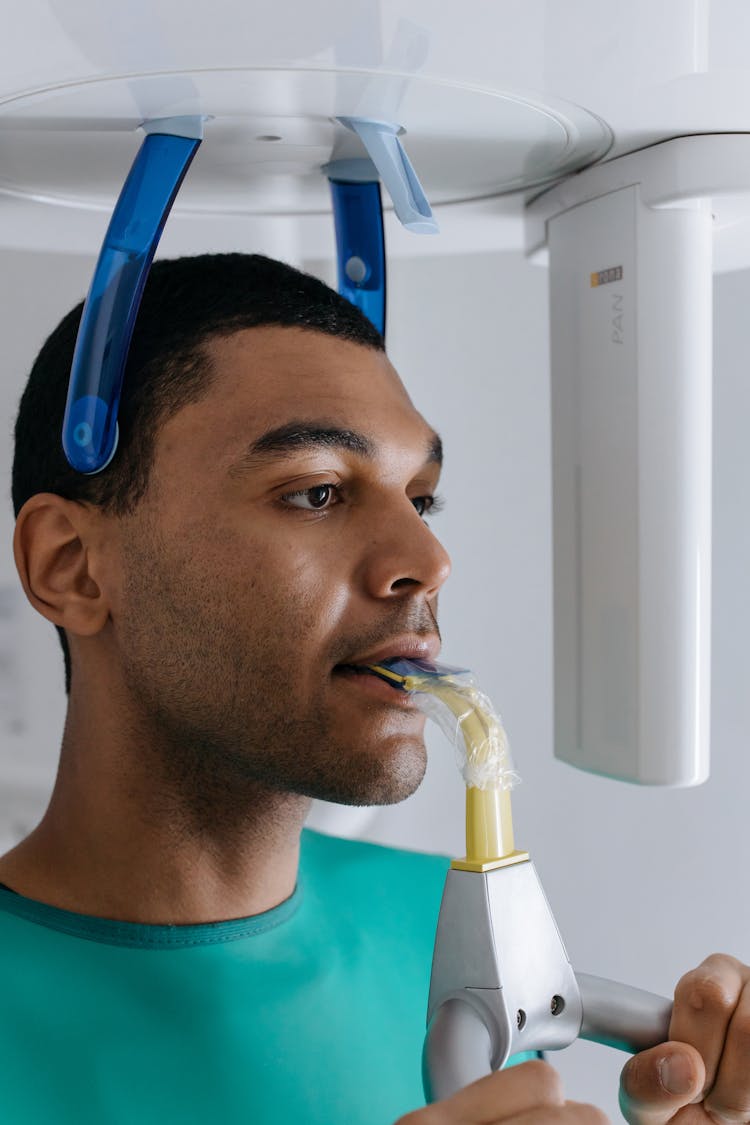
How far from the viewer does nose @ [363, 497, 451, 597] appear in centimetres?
74

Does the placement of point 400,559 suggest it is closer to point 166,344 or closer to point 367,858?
point 166,344

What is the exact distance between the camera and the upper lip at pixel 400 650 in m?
0.74

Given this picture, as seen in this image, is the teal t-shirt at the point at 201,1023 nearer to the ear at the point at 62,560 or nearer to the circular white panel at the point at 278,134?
the ear at the point at 62,560

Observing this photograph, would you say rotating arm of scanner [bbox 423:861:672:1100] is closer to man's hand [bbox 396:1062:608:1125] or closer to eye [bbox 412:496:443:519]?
man's hand [bbox 396:1062:608:1125]

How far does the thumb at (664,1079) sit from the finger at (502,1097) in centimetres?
16

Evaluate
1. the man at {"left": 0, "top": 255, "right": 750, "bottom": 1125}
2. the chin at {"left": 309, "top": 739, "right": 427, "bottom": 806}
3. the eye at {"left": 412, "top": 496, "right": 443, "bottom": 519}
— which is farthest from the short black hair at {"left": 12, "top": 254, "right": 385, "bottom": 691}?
the chin at {"left": 309, "top": 739, "right": 427, "bottom": 806}

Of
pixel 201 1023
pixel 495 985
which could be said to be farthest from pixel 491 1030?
pixel 201 1023

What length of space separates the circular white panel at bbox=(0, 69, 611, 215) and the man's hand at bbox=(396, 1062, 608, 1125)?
434mm

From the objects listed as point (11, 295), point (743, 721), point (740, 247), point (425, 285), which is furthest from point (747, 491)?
point (11, 295)

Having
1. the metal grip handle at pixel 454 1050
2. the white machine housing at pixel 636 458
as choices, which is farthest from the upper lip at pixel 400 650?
the metal grip handle at pixel 454 1050

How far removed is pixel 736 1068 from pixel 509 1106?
23 cm

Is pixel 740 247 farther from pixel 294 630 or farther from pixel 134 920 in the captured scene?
pixel 134 920

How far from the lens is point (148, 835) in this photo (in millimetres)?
818

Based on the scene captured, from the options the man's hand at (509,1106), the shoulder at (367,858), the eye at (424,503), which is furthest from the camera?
the shoulder at (367,858)
